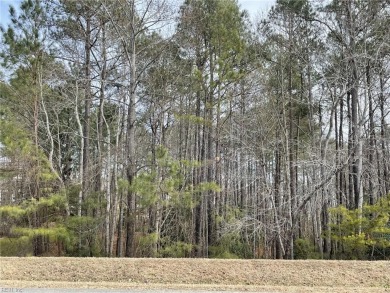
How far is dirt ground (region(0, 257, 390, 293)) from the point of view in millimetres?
8125

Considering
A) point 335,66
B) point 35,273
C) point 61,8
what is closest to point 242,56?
point 335,66

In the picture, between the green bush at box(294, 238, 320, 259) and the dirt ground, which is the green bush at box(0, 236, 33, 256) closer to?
the dirt ground

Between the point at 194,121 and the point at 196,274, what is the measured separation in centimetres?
888

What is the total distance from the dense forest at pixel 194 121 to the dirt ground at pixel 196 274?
3.90 meters

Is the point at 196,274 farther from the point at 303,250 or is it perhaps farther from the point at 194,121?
the point at 303,250

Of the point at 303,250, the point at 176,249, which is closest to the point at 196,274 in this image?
the point at 176,249

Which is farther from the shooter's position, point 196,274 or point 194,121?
point 194,121

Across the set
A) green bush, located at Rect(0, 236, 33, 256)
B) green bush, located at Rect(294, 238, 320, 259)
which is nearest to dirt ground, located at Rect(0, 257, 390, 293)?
green bush, located at Rect(0, 236, 33, 256)

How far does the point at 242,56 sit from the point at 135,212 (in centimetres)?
790

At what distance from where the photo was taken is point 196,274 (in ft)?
28.4

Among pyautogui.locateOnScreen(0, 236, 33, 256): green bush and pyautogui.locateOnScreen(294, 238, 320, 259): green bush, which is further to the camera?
pyautogui.locateOnScreen(294, 238, 320, 259): green bush

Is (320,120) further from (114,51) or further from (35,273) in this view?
(35,273)

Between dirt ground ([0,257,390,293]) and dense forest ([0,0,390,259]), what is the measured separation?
3903 millimetres

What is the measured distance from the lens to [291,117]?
1897 cm
